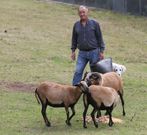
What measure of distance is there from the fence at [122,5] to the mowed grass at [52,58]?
556mm

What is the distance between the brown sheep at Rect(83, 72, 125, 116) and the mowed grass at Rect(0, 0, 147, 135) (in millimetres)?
611

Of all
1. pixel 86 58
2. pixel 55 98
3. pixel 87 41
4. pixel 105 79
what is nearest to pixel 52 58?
pixel 86 58

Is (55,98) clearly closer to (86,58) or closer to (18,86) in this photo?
(86,58)

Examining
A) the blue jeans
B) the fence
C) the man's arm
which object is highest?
the man's arm

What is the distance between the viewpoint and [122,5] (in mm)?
28562

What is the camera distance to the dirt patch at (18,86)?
13498 mm

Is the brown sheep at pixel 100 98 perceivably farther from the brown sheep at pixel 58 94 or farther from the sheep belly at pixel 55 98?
the sheep belly at pixel 55 98

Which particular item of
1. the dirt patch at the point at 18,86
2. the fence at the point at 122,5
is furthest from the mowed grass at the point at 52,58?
the fence at the point at 122,5

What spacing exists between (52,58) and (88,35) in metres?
6.60

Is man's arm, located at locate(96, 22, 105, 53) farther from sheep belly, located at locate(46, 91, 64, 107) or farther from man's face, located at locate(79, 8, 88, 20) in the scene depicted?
sheep belly, located at locate(46, 91, 64, 107)

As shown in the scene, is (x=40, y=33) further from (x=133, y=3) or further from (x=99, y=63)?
(x=99, y=63)

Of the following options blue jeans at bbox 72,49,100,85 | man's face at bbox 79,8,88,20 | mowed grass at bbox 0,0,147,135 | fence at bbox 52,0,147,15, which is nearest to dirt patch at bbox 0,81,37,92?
mowed grass at bbox 0,0,147,135

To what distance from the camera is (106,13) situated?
93.7 ft

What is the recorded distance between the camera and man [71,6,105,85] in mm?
11672
